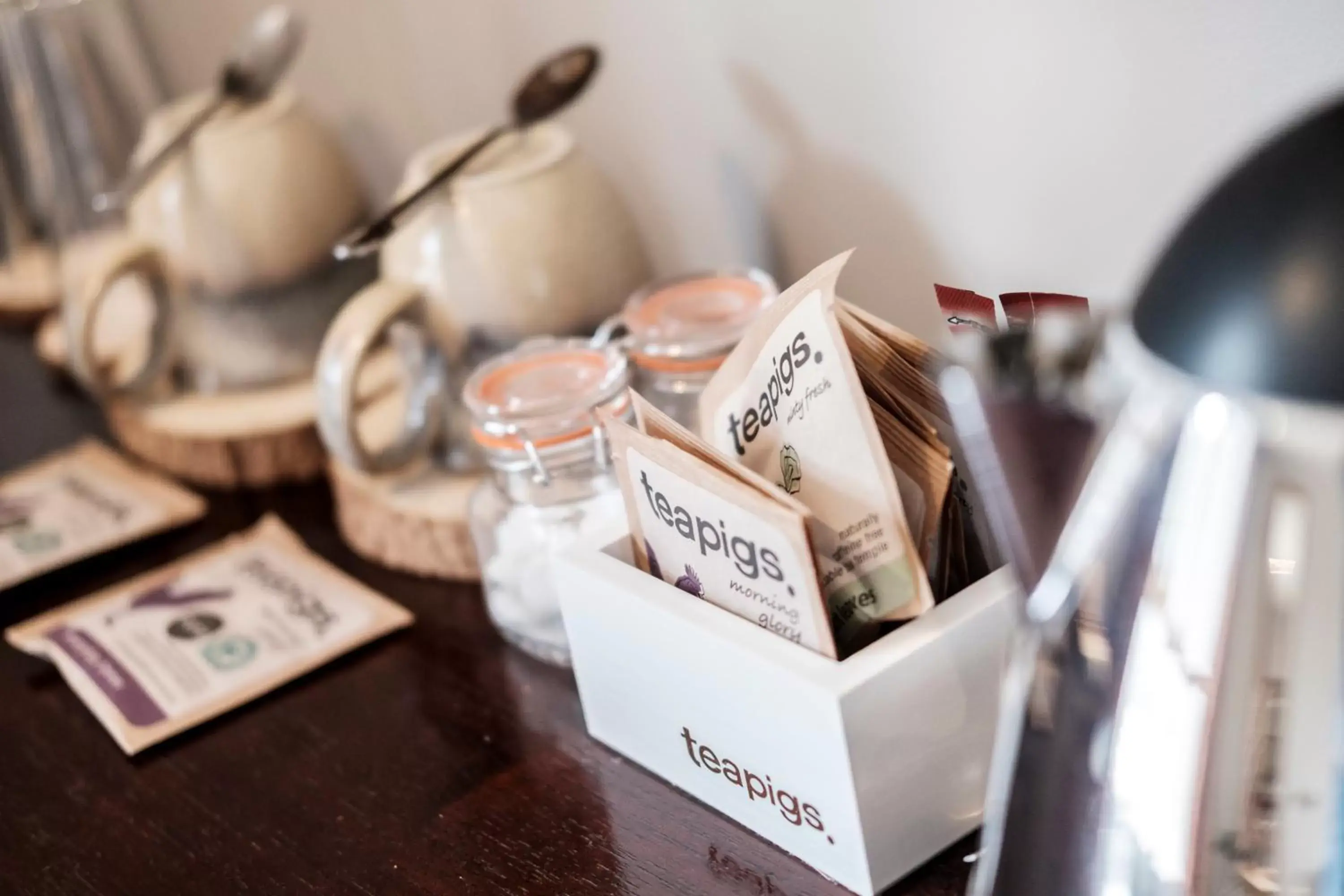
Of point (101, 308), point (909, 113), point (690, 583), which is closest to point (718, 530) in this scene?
point (690, 583)

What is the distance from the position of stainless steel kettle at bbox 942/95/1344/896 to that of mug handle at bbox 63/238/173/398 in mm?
666

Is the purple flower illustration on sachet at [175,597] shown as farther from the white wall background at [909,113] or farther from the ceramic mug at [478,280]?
the white wall background at [909,113]

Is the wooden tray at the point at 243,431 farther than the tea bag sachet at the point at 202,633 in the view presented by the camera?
Yes

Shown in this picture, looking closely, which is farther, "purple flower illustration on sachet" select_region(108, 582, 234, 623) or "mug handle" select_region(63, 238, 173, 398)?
"mug handle" select_region(63, 238, 173, 398)

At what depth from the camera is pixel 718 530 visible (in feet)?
1.51

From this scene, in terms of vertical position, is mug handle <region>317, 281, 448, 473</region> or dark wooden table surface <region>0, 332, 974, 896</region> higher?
mug handle <region>317, 281, 448, 473</region>

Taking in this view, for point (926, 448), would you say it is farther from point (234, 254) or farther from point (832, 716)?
point (234, 254)

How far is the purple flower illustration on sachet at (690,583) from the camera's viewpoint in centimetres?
48

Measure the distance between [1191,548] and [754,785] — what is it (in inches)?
8.5

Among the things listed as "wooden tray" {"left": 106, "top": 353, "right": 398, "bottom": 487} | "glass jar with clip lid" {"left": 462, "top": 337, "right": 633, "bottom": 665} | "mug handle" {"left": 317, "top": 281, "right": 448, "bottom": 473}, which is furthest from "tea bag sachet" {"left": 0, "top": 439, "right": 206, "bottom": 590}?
"glass jar with clip lid" {"left": 462, "top": 337, "right": 633, "bottom": 665}

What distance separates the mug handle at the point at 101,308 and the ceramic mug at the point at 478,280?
22 centimetres

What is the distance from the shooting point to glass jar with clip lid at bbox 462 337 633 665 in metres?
0.59

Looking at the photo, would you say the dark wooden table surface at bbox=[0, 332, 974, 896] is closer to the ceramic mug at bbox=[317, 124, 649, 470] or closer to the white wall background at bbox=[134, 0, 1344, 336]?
the ceramic mug at bbox=[317, 124, 649, 470]

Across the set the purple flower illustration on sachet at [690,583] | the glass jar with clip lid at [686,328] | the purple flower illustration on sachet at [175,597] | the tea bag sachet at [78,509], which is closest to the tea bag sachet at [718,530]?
the purple flower illustration on sachet at [690,583]
